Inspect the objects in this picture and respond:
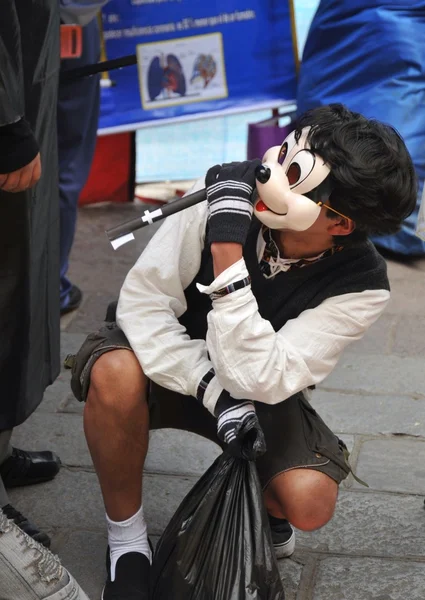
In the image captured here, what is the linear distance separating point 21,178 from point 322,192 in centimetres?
70

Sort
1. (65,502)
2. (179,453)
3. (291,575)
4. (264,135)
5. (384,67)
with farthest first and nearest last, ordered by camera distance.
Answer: (264,135)
(384,67)
(179,453)
(65,502)
(291,575)

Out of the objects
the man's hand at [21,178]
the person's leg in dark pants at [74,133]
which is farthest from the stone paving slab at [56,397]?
the man's hand at [21,178]

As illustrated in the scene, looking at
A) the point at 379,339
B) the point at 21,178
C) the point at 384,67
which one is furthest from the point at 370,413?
Result: the point at 384,67

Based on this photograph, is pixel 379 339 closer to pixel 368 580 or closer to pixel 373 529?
pixel 373 529

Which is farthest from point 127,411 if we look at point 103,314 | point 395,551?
point 103,314

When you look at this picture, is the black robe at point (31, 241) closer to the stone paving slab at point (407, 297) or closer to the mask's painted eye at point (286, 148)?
the mask's painted eye at point (286, 148)

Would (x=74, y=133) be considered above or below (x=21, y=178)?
below

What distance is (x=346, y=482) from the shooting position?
2.89 meters

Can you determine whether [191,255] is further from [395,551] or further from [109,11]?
[109,11]

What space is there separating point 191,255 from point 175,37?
9.85ft

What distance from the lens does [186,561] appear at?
7.06 ft

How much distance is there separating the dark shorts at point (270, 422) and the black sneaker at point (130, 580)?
0.32 meters

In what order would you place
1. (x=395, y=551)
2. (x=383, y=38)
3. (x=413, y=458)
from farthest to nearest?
(x=383, y=38) → (x=413, y=458) → (x=395, y=551)

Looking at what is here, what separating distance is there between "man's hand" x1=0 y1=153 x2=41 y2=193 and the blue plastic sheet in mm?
2582
